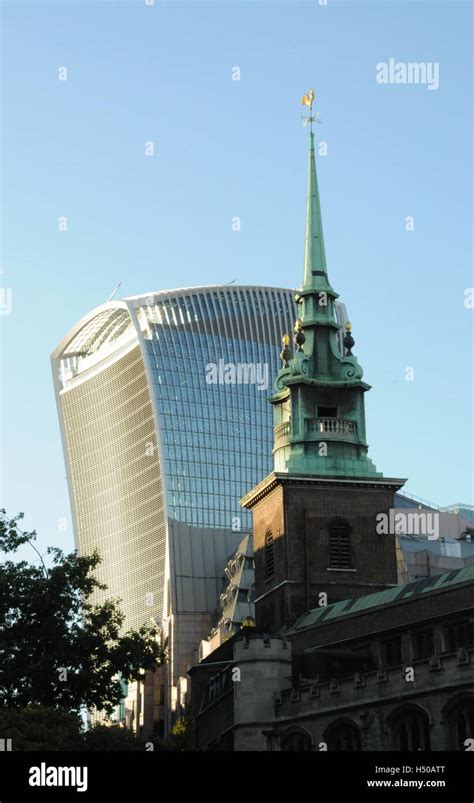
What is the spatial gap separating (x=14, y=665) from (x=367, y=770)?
4351cm

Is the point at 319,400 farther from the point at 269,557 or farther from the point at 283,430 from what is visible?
the point at 269,557

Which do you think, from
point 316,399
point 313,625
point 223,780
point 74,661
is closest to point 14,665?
point 74,661

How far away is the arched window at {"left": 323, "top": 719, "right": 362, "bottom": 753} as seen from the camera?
65.6 meters

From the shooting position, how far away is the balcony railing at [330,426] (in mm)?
93188

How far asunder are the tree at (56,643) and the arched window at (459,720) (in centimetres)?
2730

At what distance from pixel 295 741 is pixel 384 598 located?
12.3 metres

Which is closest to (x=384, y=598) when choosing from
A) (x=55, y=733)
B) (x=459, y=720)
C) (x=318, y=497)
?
(x=318, y=497)

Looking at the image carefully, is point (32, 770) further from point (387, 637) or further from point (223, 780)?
point (387, 637)

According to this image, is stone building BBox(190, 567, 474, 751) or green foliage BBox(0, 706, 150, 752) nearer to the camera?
stone building BBox(190, 567, 474, 751)

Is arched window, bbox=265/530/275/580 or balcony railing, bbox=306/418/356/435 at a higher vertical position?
balcony railing, bbox=306/418/356/435

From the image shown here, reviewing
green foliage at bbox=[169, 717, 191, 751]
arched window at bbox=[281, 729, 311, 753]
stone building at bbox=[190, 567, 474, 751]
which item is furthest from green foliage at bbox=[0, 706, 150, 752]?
green foliage at bbox=[169, 717, 191, 751]

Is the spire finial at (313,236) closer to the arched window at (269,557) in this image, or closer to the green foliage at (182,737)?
the arched window at (269,557)

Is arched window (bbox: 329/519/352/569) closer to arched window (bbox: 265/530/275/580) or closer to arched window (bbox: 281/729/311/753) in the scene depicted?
arched window (bbox: 265/530/275/580)

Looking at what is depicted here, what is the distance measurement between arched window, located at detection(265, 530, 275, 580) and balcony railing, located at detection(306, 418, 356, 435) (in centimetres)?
751
